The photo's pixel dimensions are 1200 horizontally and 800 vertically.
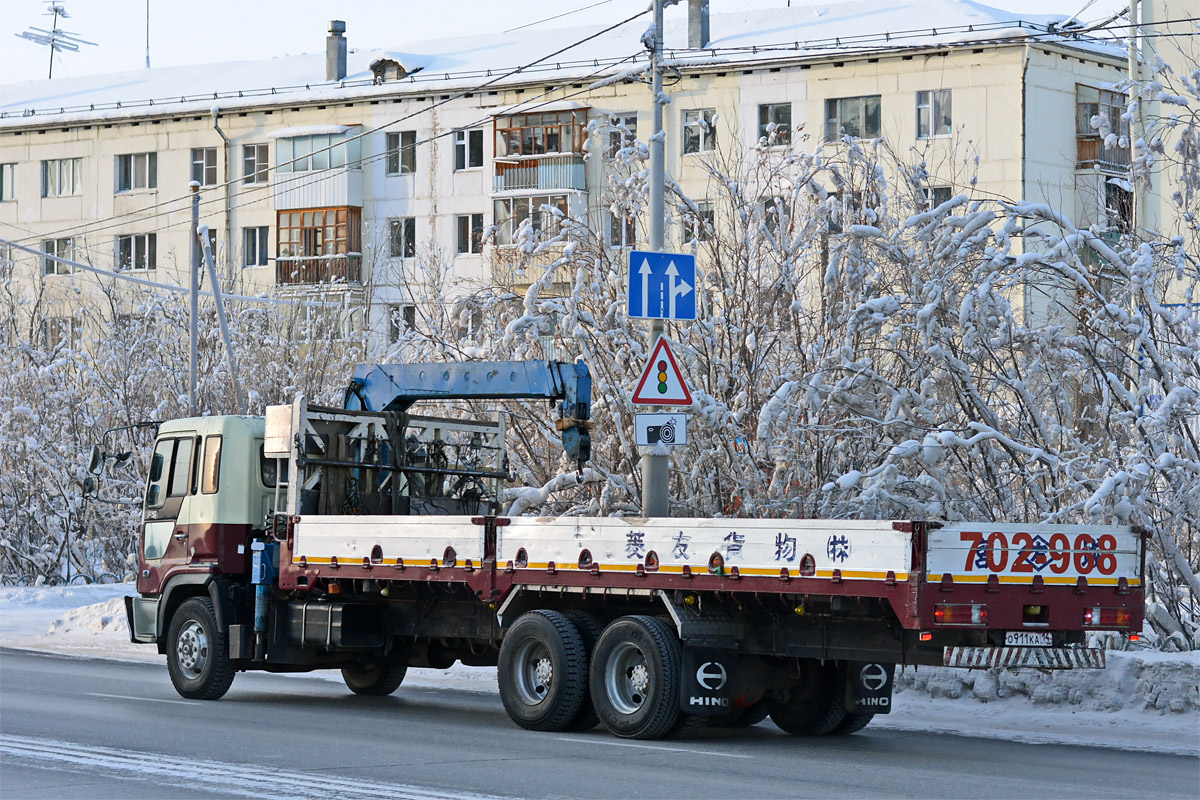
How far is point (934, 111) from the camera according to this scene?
4419 cm

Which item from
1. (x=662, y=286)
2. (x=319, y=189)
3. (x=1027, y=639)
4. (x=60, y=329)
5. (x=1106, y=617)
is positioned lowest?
(x=1027, y=639)

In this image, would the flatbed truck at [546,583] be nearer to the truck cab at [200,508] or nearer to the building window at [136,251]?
the truck cab at [200,508]

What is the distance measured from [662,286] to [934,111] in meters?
30.1

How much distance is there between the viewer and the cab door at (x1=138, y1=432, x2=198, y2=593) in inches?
640

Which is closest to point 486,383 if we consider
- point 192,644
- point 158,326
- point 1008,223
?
point 192,644

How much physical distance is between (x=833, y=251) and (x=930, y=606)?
7284mm

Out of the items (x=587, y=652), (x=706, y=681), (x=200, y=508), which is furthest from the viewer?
(x=200, y=508)

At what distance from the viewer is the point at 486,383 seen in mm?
15914

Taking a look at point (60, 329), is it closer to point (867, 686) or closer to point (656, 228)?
point (656, 228)

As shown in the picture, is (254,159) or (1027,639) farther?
(254,159)

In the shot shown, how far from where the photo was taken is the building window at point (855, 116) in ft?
148

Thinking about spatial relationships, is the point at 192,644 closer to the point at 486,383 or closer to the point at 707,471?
the point at 486,383

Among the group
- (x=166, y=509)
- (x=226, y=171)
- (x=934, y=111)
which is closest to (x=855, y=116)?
(x=934, y=111)

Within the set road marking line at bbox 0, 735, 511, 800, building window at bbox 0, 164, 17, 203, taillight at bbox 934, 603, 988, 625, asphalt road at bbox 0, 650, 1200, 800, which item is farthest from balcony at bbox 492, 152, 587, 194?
taillight at bbox 934, 603, 988, 625
